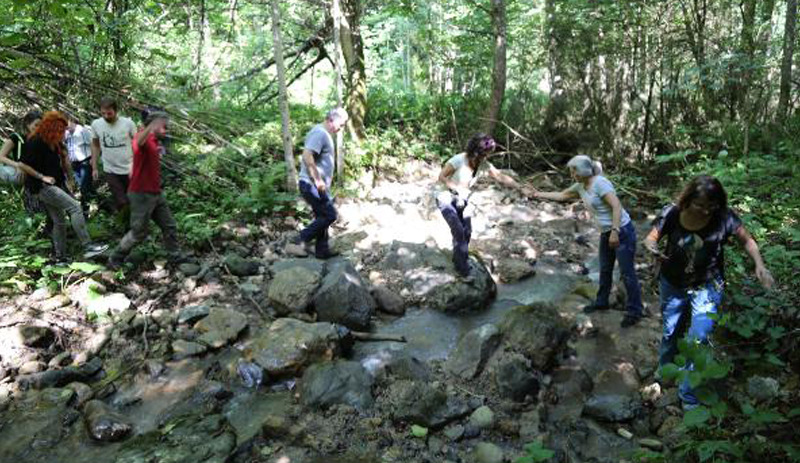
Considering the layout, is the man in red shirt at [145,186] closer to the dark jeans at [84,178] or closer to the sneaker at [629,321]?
the dark jeans at [84,178]

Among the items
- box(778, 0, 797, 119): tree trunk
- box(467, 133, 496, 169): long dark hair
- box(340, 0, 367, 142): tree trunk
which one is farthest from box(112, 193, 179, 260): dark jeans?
box(778, 0, 797, 119): tree trunk

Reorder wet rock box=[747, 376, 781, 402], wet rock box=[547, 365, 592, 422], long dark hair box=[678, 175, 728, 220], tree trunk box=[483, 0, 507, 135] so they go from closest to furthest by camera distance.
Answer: long dark hair box=[678, 175, 728, 220]
wet rock box=[747, 376, 781, 402]
wet rock box=[547, 365, 592, 422]
tree trunk box=[483, 0, 507, 135]

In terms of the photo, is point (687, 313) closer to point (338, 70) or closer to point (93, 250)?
point (93, 250)

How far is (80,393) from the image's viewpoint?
16.0 feet

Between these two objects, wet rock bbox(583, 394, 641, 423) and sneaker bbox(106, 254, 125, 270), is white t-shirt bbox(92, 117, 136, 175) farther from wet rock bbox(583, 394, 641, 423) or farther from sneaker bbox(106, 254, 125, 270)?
wet rock bbox(583, 394, 641, 423)

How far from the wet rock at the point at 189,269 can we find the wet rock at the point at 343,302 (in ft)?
6.07

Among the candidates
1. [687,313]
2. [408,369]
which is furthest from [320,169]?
[687,313]

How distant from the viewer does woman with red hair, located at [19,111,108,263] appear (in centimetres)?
606

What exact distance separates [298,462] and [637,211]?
330 inches

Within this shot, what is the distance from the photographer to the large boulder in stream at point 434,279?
6.73m

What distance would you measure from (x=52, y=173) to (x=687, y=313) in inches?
277

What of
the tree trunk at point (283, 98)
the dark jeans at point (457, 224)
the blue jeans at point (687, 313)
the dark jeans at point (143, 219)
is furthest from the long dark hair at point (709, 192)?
the tree trunk at point (283, 98)

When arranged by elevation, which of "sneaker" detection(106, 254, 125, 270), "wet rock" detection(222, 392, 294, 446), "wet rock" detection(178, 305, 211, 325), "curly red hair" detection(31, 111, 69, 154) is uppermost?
"curly red hair" detection(31, 111, 69, 154)

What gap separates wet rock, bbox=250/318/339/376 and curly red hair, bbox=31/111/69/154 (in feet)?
11.5
